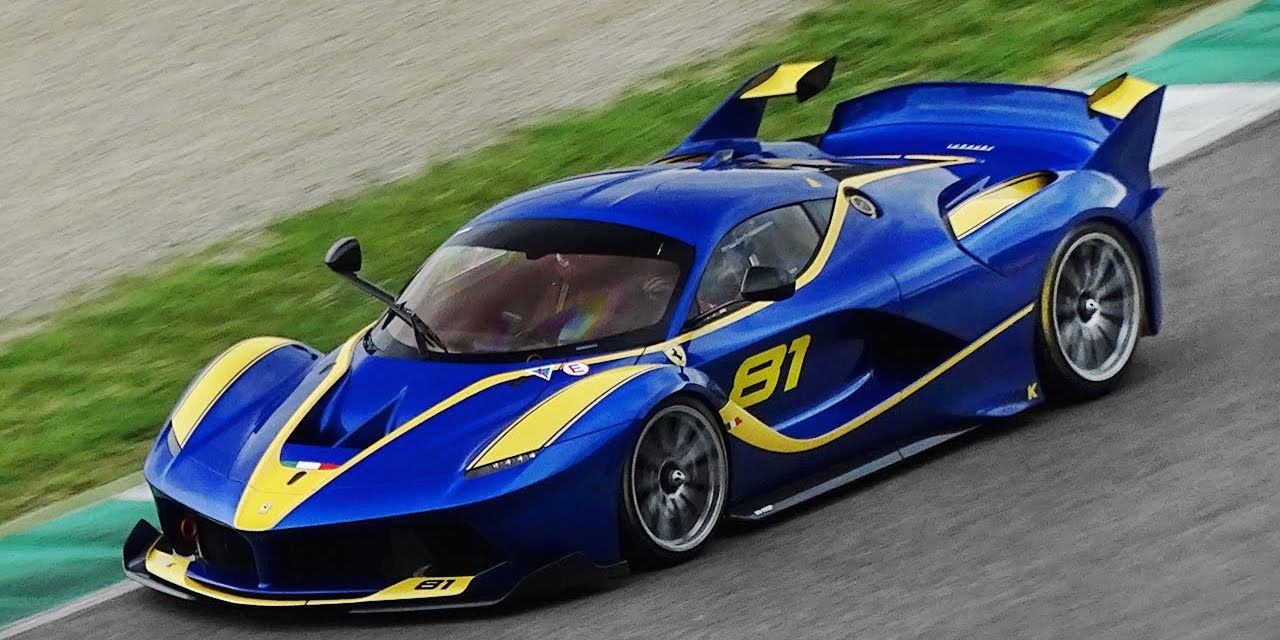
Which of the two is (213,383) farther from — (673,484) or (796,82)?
(796,82)

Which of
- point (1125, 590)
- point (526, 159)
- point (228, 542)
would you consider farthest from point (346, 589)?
point (526, 159)

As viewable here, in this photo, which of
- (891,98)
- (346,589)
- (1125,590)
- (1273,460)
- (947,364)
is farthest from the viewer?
(891,98)

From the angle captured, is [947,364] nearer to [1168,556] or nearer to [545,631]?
[1168,556]

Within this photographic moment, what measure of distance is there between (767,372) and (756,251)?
1.83 feet

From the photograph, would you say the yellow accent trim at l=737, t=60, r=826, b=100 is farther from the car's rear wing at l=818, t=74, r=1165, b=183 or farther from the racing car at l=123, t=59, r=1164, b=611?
the car's rear wing at l=818, t=74, r=1165, b=183

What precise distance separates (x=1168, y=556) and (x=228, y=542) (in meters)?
3.00

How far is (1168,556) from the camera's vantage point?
6586 mm

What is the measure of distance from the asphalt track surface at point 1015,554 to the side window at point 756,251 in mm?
833

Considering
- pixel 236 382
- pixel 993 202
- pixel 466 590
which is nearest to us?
pixel 466 590

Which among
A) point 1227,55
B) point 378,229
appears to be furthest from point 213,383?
point 1227,55

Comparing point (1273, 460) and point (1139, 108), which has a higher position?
point (1139, 108)

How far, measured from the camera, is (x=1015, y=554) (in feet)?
22.4

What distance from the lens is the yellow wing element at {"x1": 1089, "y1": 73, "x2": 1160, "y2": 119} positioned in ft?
30.4

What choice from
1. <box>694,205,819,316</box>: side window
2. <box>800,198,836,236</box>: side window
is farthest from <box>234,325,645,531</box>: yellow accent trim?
<box>800,198,836,236</box>: side window
